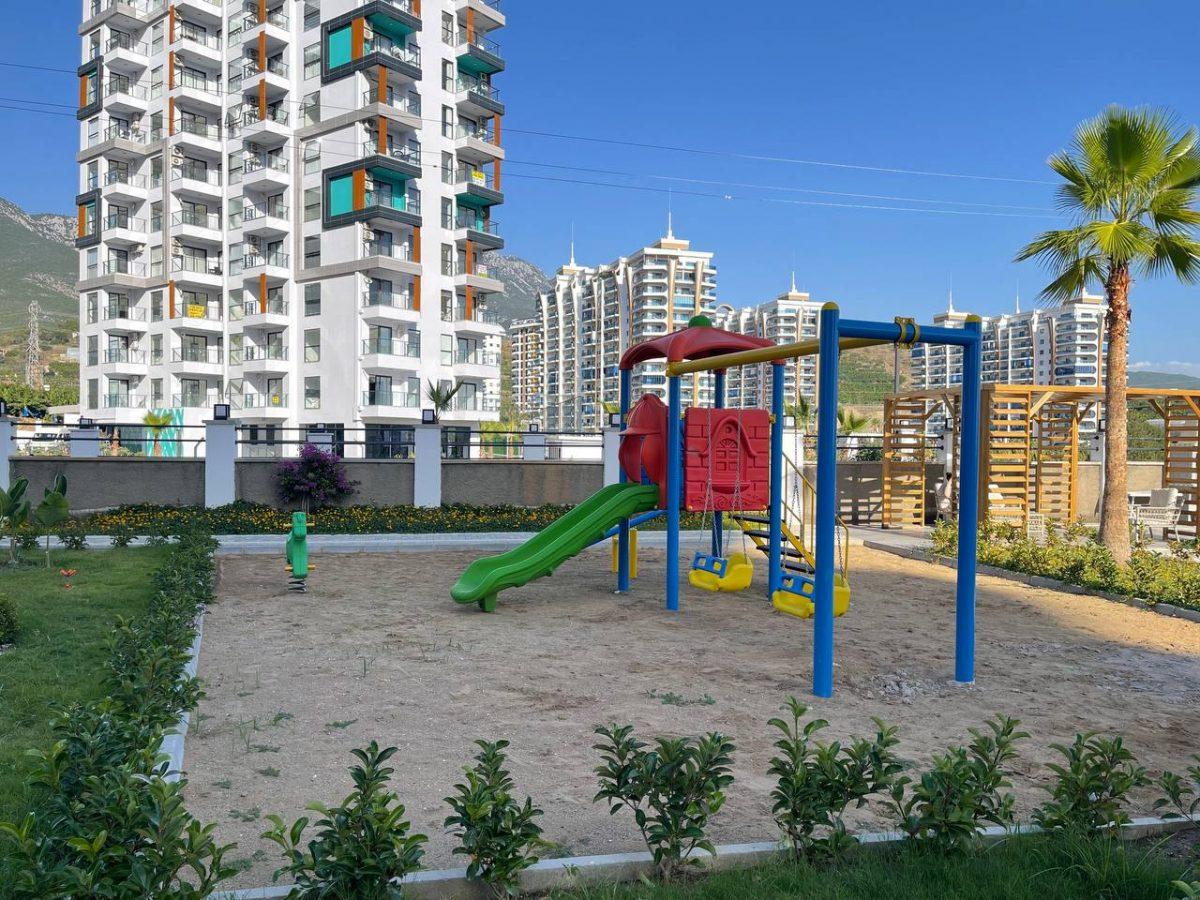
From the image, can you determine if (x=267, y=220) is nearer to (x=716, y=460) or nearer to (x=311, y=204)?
(x=311, y=204)

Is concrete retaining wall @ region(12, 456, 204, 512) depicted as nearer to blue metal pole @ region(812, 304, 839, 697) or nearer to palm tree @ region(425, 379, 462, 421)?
blue metal pole @ region(812, 304, 839, 697)

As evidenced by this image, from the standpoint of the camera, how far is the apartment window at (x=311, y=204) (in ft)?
149

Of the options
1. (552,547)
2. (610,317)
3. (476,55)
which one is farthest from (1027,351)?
(552,547)

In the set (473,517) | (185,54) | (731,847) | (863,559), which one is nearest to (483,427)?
(185,54)

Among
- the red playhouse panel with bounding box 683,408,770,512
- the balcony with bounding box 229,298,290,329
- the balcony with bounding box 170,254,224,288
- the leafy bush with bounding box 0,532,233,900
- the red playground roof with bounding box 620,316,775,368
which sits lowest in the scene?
the leafy bush with bounding box 0,532,233,900

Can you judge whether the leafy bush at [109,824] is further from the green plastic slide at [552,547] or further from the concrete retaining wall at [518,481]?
the concrete retaining wall at [518,481]

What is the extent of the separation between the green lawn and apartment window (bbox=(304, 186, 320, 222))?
120 ft

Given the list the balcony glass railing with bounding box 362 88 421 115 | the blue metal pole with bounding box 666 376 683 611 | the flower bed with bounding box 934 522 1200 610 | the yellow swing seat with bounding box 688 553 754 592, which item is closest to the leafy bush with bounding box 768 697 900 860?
the blue metal pole with bounding box 666 376 683 611

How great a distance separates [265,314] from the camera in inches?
1797

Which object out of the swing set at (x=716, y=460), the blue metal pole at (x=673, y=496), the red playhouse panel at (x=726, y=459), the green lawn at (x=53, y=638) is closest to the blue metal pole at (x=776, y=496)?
the swing set at (x=716, y=460)

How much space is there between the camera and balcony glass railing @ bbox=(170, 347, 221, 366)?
48719 mm

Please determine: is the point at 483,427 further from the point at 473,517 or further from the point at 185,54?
the point at 473,517

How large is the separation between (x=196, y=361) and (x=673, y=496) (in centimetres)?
4541

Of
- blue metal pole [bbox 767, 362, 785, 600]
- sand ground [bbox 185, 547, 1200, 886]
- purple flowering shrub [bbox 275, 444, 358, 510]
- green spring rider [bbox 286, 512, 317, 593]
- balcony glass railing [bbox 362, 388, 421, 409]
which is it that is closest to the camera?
sand ground [bbox 185, 547, 1200, 886]
